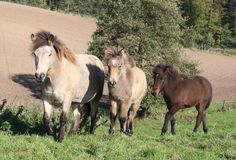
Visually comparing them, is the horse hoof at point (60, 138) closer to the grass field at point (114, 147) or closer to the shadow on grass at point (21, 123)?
the grass field at point (114, 147)

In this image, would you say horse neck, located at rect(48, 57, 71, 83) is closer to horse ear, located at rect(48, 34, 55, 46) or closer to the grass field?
horse ear, located at rect(48, 34, 55, 46)

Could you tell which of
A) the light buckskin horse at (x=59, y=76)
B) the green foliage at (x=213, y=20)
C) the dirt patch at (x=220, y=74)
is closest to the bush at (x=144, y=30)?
the dirt patch at (x=220, y=74)

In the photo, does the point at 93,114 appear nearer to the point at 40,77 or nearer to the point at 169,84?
the point at 169,84

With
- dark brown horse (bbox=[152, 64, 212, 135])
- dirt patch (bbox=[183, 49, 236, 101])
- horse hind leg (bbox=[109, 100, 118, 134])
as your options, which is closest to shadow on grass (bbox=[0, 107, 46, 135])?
horse hind leg (bbox=[109, 100, 118, 134])

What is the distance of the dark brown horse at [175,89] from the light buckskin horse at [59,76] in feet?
10.1

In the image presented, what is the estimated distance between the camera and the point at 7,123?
11.7m

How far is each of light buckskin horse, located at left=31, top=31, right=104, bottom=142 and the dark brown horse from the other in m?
3.08

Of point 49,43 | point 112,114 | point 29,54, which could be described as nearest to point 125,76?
point 112,114

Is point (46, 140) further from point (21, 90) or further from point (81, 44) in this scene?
point (81, 44)

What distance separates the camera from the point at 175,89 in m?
13.9

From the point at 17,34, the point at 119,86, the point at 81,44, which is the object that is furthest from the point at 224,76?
the point at 119,86

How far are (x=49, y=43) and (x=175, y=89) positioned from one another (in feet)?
18.5

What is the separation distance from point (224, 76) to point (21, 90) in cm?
3018

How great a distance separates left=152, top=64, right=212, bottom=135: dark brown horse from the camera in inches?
533
